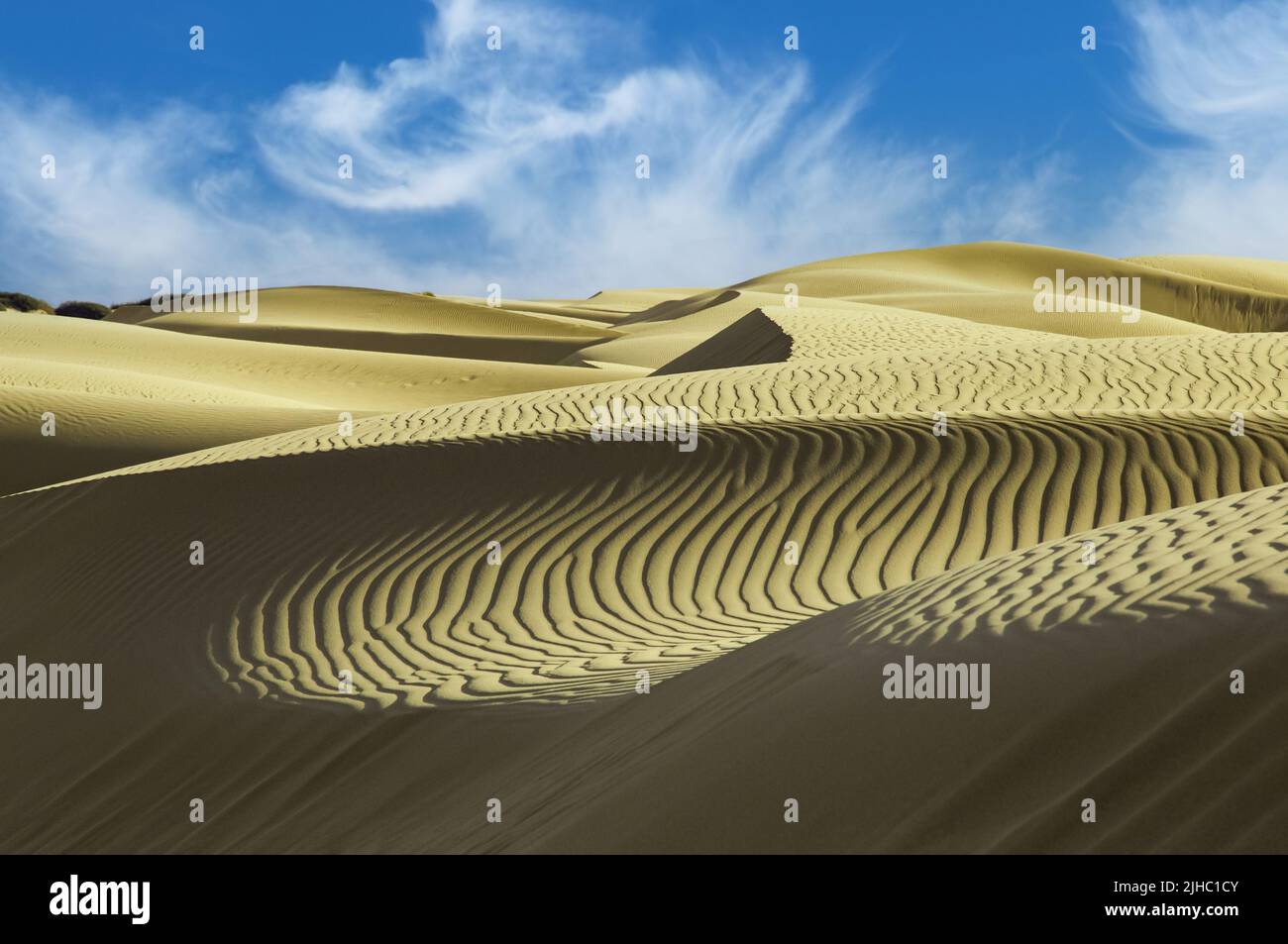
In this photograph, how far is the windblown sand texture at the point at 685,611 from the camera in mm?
3510

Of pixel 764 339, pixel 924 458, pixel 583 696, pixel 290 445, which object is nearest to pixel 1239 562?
pixel 583 696

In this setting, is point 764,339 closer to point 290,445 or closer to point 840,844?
point 290,445

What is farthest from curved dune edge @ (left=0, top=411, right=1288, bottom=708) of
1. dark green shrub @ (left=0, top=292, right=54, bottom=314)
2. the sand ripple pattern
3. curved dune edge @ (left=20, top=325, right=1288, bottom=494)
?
dark green shrub @ (left=0, top=292, right=54, bottom=314)

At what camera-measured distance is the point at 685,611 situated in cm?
828

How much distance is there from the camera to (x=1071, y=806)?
307 centimetres

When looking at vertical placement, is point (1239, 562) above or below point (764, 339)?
below

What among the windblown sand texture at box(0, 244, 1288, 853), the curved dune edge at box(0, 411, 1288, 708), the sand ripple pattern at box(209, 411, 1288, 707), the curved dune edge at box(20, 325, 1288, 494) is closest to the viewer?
the windblown sand texture at box(0, 244, 1288, 853)

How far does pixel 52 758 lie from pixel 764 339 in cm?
1512

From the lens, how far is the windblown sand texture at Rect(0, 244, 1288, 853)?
11.5ft

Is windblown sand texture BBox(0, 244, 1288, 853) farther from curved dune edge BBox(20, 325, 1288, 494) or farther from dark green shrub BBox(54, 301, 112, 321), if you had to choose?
dark green shrub BBox(54, 301, 112, 321)

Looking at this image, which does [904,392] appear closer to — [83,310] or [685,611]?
[685,611]

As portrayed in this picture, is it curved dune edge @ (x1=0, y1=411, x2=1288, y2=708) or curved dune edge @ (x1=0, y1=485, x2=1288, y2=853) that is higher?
curved dune edge @ (x1=0, y1=411, x2=1288, y2=708)

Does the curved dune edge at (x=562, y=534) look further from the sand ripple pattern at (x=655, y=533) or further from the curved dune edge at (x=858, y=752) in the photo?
the curved dune edge at (x=858, y=752)
